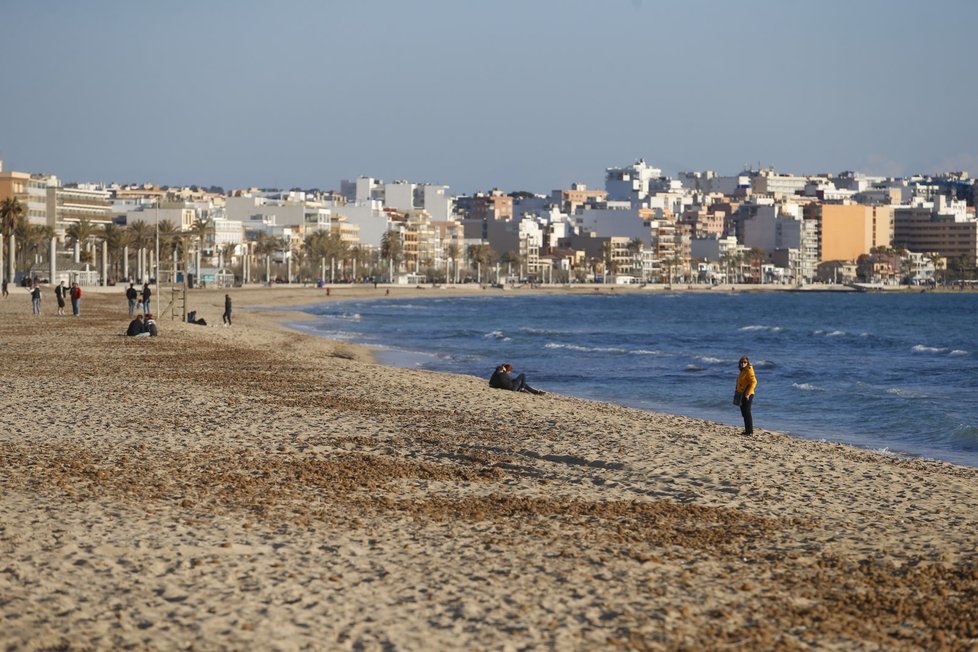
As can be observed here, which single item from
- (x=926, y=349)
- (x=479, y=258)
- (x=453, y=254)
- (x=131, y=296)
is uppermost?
(x=453, y=254)

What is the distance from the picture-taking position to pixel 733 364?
3716 cm

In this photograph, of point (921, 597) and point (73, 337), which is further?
point (73, 337)

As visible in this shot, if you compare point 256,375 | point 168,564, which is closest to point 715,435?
point 256,375

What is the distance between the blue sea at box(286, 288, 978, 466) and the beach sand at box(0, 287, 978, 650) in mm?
4629

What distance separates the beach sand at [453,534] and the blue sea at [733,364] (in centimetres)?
463

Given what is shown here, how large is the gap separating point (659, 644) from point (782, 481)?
5.84 metres

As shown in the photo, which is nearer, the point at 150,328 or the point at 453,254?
the point at 150,328

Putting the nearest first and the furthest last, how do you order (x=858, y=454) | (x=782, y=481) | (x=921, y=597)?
(x=921, y=597), (x=782, y=481), (x=858, y=454)

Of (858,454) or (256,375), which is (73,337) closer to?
(256,375)

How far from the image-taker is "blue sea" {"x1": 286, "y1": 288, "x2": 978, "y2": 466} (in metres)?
22.4

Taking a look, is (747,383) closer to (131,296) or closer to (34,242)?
(131,296)

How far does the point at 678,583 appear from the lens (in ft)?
27.8

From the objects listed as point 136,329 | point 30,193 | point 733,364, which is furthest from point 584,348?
point 30,193

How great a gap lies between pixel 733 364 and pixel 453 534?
2823cm
